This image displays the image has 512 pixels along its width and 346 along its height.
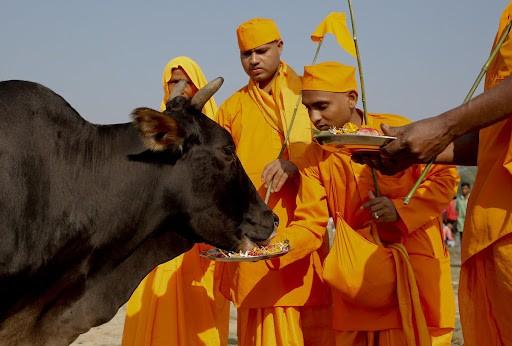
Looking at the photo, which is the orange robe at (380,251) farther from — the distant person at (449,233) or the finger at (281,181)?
the distant person at (449,233)

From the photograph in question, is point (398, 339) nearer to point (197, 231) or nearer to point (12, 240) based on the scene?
point (197, 231)

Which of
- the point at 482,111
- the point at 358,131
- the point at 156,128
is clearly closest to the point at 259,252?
the point at 156,128

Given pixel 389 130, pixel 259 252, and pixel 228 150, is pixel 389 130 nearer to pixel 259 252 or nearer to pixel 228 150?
pixel 228 150

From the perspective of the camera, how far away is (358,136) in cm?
367

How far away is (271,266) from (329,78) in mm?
1228

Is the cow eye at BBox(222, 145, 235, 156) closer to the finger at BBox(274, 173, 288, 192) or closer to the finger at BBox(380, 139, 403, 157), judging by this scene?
the finger at BBox(274, 173, 288, 192)

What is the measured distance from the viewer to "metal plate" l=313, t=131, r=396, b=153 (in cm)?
350

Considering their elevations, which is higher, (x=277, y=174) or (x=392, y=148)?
(x=392, y=148)

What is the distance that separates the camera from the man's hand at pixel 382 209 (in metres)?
4.88

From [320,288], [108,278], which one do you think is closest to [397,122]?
[320,288]

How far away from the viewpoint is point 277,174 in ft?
17.4

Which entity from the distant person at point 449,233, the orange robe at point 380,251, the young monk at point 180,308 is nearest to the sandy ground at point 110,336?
the young monk at point 180,308

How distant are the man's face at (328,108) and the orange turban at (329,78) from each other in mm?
34

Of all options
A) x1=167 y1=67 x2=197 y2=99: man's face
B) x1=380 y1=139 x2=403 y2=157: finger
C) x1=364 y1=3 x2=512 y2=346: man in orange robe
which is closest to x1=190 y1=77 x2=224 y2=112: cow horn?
x1=364 y1=3 x2=512 y2=346: man in orange robe
